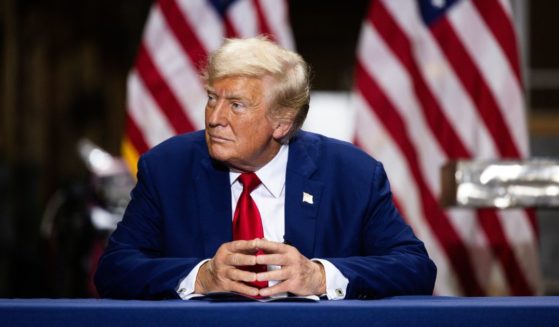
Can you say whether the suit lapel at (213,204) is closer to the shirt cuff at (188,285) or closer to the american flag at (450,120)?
the shirt cuff at (188,285)

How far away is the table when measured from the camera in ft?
5.90

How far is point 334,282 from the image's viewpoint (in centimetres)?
244

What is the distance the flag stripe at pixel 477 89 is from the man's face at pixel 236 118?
1.81 m

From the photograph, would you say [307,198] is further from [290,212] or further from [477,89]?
[477,89]

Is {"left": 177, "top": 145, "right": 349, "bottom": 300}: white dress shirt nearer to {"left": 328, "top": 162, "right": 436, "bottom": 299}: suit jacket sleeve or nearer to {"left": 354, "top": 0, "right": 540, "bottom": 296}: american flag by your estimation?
{"left": 328, "top": 162, "right": 436, "bottom": 299}: suit jacket sleeve

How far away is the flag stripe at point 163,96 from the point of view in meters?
4.52

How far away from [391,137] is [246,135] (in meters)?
1.75

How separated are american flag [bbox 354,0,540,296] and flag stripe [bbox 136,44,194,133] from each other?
77 centimetres

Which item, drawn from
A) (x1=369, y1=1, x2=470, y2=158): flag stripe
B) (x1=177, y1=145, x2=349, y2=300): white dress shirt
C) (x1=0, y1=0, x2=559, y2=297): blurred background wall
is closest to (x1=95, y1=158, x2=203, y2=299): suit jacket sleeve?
(x1=177, y1=145, x2=349, y2=300): white dress shirt

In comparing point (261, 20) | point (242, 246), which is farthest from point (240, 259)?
point (261, 20)

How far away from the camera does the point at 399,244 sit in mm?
2811

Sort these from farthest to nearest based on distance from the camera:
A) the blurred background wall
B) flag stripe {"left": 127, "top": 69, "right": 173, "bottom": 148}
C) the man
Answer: the blurred background wall < flag stripe {"left": 127, "top": 69, "right": 173, "bottom": 148} < the man

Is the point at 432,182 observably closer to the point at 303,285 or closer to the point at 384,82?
the point at 384,82

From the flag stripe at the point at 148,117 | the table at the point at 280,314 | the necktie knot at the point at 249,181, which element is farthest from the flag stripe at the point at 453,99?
the table at the point at 280,314
